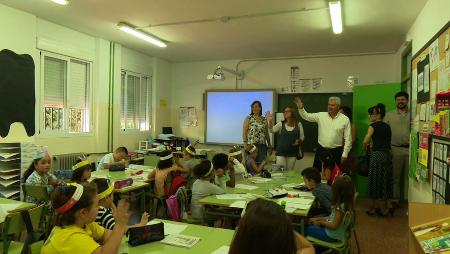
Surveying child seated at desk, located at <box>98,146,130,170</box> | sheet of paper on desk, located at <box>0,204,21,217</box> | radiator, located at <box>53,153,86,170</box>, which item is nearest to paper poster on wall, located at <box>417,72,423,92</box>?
child seated at desk, located at <box>98,146,130,170</box>

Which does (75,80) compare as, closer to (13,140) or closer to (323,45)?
(13,140)

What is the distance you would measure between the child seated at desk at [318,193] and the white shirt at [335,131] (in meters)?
1.69

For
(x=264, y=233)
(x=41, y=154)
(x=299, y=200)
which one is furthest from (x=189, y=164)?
(x=264, y=233)

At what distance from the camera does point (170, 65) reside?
895 cm

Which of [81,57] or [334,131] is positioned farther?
[81,57]

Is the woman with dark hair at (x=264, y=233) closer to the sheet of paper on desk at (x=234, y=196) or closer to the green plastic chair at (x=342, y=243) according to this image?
the green plastic chair at (x=342, y=243)

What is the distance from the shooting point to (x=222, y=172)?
3.90m

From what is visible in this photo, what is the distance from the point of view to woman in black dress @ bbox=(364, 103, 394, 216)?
17.5 ft

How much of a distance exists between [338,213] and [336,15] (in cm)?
282

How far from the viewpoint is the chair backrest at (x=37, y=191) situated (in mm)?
3476

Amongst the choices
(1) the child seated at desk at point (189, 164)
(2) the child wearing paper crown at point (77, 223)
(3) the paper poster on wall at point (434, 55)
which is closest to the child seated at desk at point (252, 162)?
(1) the child seated at desk at point (189, 164)

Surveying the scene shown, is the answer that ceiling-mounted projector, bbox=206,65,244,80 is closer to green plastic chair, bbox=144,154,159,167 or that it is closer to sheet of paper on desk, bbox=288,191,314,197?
green plastic chair, bbox=144,154,159,167

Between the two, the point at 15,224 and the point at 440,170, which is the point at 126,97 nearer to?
the point at 15,224

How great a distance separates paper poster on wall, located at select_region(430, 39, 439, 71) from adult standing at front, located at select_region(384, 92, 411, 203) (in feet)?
5.26
